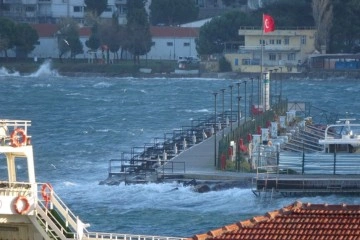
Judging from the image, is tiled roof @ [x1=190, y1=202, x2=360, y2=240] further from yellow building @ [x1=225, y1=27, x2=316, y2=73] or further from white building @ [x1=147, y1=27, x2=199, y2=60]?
white building @ [x1=147, y1=27, x2=199, y2=60]

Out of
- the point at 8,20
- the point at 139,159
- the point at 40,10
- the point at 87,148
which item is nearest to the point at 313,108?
the point at 87,148

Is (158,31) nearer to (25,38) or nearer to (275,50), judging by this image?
(25,38)

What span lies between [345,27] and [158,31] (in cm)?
1574

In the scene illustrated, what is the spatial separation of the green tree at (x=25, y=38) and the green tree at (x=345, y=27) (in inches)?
822

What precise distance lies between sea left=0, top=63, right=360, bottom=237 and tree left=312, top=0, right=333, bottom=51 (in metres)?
3.74

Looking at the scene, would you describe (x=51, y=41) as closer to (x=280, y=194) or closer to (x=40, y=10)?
(x=40, y=10)

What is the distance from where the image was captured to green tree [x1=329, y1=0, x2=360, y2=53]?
116625mm

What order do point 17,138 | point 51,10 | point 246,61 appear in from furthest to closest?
point 51,10 → point 246,61 → point 17,138

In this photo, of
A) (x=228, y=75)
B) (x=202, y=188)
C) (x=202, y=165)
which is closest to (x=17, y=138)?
(x=202, y=188)

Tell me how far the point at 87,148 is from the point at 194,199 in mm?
18389

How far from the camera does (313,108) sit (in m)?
79.9

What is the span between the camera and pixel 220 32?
121 metres

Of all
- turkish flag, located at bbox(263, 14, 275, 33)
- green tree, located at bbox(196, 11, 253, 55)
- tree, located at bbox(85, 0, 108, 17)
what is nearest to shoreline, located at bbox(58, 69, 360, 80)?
green tree, located at bbox(196, 11, 253, 55)

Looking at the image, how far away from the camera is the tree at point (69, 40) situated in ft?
409
